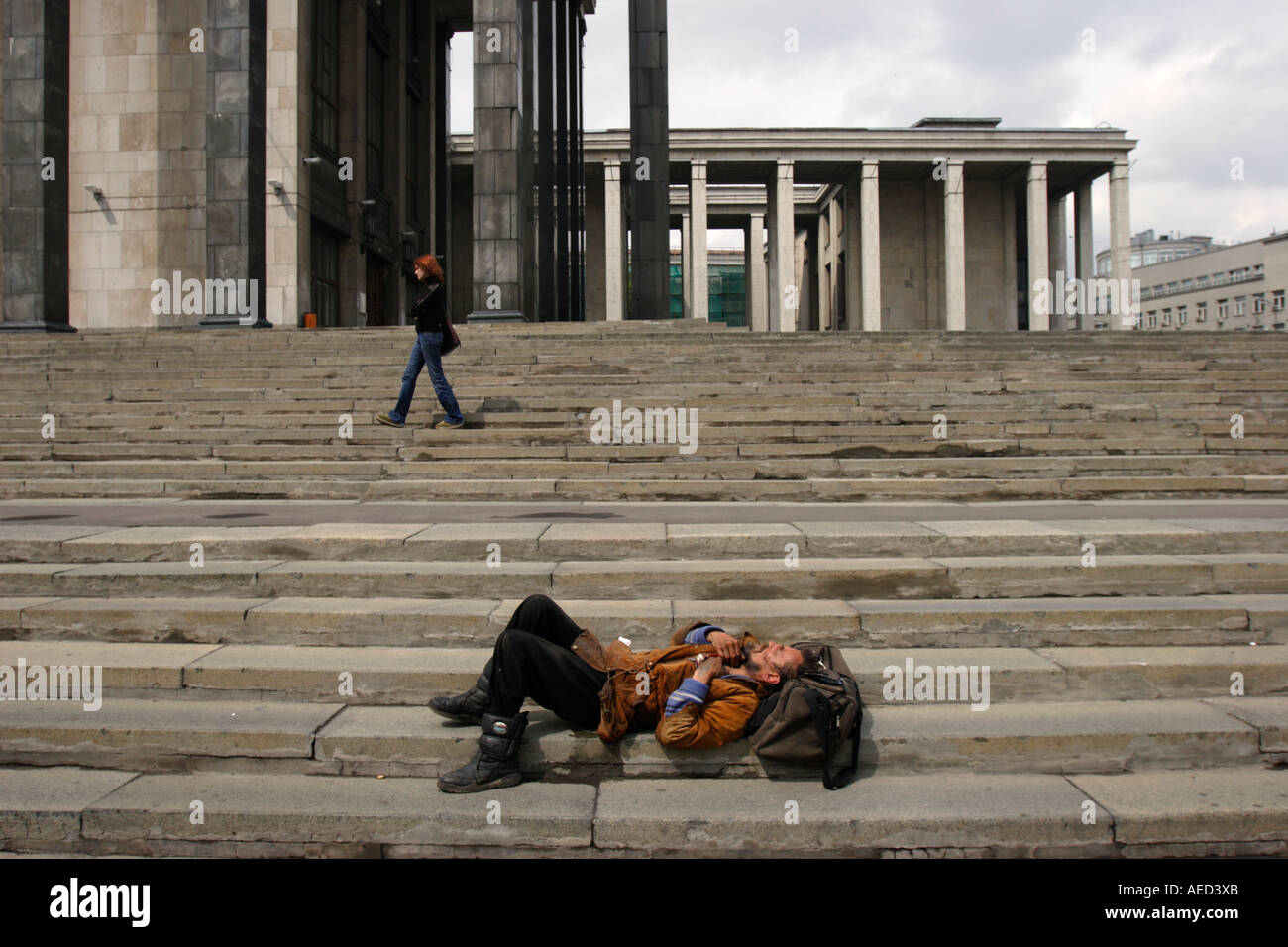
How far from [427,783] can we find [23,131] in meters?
21.3

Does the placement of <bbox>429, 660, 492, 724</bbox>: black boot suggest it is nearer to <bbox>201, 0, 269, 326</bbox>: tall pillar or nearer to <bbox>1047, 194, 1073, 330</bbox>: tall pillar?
<bbox>201, 0, 269, 326</bbox>: tall pillar

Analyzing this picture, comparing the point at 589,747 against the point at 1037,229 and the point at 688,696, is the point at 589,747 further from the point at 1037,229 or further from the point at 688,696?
the point at 1037,229

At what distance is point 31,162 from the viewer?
1922cm

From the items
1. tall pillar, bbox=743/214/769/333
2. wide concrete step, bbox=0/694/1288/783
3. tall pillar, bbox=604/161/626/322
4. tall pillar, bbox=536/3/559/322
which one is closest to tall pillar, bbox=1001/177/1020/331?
tall pillar, bbox=743/214/769/333

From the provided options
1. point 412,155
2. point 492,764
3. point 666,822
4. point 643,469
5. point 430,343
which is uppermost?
point 412,155

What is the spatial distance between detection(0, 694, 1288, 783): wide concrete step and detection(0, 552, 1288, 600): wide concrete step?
1455 millimetres

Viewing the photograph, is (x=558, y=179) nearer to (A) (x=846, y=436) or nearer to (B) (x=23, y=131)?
(B) (x=23, y=131)

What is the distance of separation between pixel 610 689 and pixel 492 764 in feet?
2.26

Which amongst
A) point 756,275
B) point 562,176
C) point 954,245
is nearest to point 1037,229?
point 954,245

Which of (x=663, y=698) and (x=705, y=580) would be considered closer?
(x=663, y=698)

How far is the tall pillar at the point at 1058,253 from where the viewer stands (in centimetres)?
3991

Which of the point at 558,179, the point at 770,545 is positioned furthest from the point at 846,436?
the point at 558,179

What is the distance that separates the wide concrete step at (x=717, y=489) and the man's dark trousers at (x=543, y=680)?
4.79 metres

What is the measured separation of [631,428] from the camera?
1106cm
